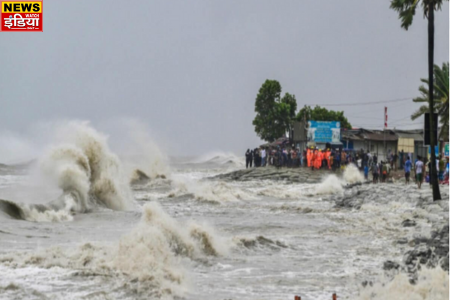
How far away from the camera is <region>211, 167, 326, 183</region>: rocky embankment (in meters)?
39.2

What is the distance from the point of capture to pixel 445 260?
10.3m

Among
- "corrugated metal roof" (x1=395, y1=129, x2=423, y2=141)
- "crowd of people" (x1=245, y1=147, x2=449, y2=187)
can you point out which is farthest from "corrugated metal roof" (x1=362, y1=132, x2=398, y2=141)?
"crowd of people" (x1=245, y1=147, x2=449, y2=187)

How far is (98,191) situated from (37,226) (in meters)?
8.79

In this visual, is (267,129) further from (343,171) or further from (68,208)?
(68,208)

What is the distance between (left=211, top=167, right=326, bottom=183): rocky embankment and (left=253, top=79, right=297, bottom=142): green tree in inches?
996

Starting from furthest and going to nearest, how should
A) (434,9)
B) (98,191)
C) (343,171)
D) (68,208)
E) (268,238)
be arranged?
(343,171) < (98,191) < (68,208) < (434,9) < (268,238)

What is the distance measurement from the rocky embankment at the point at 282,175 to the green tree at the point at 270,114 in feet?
83.0

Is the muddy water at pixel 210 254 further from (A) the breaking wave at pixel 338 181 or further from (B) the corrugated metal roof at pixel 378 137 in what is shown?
(B) the corrugated metal roof at pixel 378 137

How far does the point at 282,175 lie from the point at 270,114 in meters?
29.6

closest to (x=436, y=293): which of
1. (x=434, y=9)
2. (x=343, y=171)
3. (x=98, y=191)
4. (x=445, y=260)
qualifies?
(x=445, y=260)

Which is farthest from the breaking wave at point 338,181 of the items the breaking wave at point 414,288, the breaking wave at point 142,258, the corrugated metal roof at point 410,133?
the breaking wave at point 414,288

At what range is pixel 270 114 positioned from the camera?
229 ft

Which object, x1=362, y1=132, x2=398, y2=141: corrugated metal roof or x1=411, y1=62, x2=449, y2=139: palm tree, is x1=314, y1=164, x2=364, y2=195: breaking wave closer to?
x1=411, y1=62, x2=449, y2=139: palm tree

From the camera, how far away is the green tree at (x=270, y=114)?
229 feet
